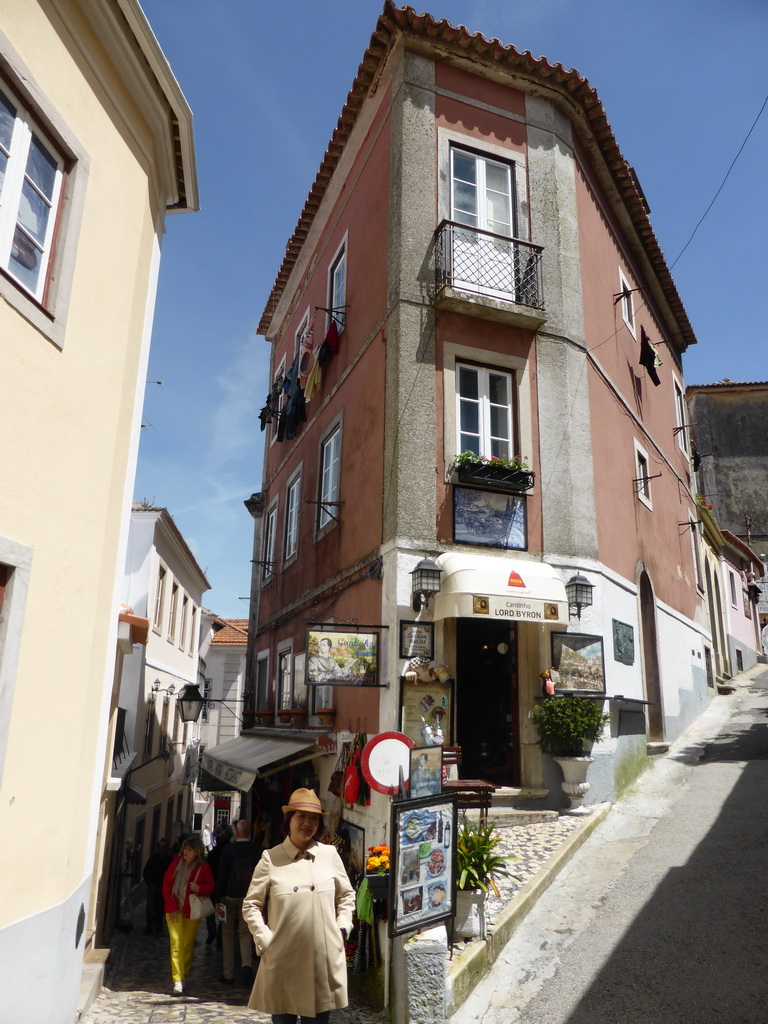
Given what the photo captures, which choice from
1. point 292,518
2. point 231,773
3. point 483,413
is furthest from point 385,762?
point 292,518

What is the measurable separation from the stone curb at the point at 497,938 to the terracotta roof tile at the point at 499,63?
11.6 metres

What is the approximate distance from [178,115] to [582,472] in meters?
7.20

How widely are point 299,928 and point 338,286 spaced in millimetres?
12643

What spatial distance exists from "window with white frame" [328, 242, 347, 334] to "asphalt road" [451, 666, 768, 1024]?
9279 mm

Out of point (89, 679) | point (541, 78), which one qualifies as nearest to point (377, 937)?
point (89, 679)

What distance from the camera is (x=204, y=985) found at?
8617mm

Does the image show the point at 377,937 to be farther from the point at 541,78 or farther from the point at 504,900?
the point at 541,78

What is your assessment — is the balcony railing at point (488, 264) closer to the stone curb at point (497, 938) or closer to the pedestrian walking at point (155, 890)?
the stone curb at point (497, 938)

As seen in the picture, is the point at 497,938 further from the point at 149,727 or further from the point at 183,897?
the point at 149,727

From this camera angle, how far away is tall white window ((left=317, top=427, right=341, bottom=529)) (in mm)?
13352

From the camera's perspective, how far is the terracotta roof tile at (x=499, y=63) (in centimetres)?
1231

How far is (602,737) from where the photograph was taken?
10625 mm

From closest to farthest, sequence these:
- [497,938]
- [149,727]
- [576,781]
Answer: [497,938] → [576,781] → [149,727]

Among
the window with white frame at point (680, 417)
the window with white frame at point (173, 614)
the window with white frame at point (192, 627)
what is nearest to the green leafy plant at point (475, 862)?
the window with white frame at point (680, 417)
